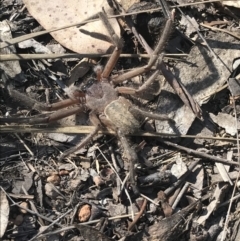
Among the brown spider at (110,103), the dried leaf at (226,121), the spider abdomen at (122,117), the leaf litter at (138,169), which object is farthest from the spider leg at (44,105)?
the dried leaf at (226,121)

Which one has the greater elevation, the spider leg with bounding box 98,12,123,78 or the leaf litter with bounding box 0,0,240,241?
the spider leg with bounding box 98,12,123,78

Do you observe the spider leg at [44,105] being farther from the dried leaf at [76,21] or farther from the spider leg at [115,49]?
the dried leaf at [76,21]

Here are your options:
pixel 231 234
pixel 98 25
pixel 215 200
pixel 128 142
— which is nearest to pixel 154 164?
pixel 128 142

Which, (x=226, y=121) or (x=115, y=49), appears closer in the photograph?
(x=115, y=49)

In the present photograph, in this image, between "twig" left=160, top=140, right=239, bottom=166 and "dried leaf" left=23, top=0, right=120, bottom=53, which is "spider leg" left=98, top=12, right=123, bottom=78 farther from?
"twig" left=160, top=140, right=239, bottom=166

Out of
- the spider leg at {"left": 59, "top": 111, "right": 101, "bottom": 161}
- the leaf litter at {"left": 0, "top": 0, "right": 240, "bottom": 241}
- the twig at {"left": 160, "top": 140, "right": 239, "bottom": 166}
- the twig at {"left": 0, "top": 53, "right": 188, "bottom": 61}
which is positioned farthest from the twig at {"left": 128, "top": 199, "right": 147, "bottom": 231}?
the twig at {"left": 0, "top": 53, "right": 188, "bottom": 61}

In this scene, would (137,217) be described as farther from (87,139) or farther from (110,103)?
(110,103)

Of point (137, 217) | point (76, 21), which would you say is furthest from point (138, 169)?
point (76, 21)
